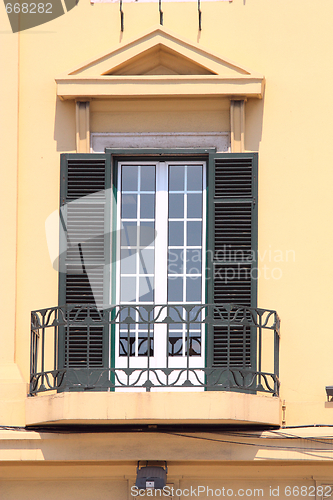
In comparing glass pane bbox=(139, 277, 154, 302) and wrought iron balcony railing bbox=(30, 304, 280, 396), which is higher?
glass pane bbox=(139, 277, 154, 302)

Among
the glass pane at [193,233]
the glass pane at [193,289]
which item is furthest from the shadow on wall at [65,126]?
the glass pane at [193,289]

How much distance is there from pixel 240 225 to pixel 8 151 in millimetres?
2581

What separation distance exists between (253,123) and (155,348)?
258 centimetres

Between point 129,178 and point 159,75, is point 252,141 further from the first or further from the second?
point 129,178

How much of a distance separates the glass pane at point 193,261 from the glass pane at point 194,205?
0.38m

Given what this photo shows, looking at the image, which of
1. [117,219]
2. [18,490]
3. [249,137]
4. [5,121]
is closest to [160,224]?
[117,219]

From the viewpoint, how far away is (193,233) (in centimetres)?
809

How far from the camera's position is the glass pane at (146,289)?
796 cm

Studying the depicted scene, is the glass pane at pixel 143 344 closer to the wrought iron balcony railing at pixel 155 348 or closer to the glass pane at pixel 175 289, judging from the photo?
the wrought iron balcony railing at pixel 155 348

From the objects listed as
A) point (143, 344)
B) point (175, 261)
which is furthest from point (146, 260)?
point (143, 344)

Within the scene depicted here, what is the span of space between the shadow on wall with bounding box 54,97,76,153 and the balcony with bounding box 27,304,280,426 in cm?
178

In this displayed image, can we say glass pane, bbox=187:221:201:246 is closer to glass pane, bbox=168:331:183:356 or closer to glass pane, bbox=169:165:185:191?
glass pane, bbox=169:165:185:191

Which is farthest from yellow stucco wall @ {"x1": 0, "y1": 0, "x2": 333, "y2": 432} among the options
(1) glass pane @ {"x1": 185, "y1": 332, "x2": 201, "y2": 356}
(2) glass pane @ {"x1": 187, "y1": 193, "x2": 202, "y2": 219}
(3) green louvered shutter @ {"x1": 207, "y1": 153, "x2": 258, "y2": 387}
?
(1) glass pane @ {"x1": 185, "y1": 332, "x2": 201, "y2": 356}

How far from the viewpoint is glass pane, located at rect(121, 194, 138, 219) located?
320 inches
